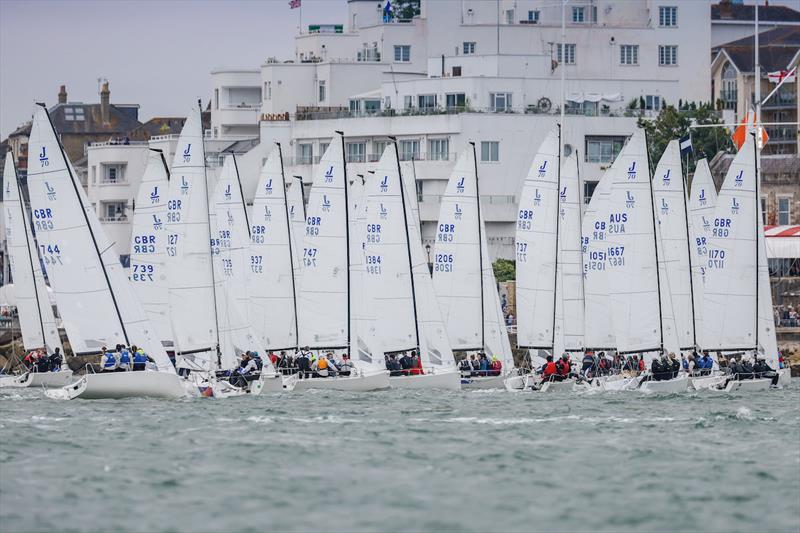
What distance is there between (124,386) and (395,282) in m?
13.9

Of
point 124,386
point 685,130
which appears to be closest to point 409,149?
point 685,130

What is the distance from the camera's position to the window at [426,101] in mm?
101375

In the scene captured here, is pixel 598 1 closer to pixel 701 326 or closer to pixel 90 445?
pixel 701 326

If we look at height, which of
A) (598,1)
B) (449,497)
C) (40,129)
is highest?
(598,1)

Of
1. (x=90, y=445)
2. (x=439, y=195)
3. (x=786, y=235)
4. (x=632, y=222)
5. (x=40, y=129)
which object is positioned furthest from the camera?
(x=439, y=195)

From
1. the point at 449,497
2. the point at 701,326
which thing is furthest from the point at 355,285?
the point at 449,497

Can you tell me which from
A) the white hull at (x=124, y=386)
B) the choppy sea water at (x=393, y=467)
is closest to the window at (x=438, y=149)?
the choppy sea water at (x=393, y=467)

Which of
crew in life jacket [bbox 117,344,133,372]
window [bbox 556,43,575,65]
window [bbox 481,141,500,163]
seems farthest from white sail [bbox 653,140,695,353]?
window [bbox 556,43,575,65]

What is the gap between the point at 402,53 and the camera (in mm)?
111312

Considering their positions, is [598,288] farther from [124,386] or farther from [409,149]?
[409,149]

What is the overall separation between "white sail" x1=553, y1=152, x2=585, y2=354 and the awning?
22.8 m

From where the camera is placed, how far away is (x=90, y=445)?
38.8m

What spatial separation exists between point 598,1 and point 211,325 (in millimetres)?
59385

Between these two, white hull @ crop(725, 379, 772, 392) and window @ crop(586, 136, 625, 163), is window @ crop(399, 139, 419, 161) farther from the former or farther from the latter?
white hull @ crop(725, 379, 772, 392)
